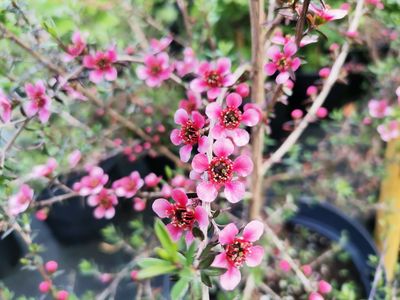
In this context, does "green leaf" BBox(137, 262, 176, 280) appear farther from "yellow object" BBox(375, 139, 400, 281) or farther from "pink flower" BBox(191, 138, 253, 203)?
"yellow object" BBox(375, 139, 400, 281)

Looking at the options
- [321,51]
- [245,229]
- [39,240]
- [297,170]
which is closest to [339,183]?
[297,170]

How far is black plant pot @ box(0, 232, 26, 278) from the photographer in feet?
4.34

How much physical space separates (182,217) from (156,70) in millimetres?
347

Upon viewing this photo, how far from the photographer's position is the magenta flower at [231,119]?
0.51 m

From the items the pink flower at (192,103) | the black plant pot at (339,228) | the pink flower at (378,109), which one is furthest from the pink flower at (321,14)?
the black plant pot at (339,228)

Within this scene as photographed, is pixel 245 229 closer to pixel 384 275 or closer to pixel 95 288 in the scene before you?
pixel 384 275

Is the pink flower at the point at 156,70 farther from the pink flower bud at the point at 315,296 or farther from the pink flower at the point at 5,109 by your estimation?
the pink flower bud at the point at 315,296

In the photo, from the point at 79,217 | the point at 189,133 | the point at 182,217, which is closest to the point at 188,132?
the point at 189,133

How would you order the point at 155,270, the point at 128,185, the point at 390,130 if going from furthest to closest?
the point at 390,130 → the point at 128,185 → the point at 155,270

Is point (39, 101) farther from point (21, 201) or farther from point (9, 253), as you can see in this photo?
point (9, 253)

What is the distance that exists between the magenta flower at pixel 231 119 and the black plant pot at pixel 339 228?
1.89ft

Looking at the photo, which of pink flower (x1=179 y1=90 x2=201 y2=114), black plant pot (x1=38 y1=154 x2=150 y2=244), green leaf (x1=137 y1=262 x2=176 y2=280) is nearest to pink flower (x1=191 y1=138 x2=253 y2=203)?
green leaf (x1=137 y1=262 x2=176 y2=280)

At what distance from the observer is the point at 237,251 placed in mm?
483

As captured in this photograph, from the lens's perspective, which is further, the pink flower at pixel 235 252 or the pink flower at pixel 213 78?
the pink flower at pixel 213 78
